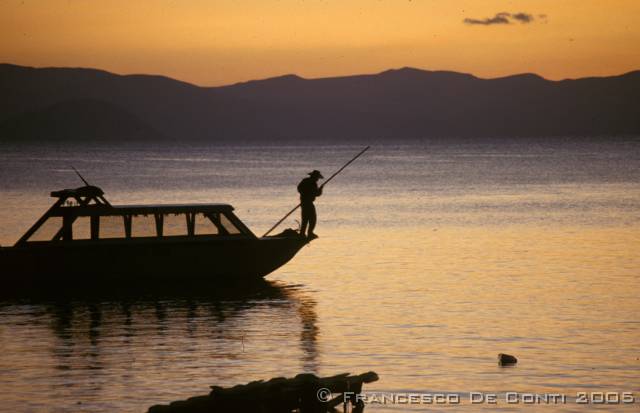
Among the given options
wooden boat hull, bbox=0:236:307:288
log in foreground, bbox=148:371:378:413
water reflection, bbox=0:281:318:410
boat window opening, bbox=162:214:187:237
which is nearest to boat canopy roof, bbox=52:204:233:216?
boat window opening, bbox=162:214:187:237

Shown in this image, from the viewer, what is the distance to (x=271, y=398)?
1438 cm

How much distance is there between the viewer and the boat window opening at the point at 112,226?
2842 centimetres

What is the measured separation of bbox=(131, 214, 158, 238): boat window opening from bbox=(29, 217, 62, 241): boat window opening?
1715 millimetres

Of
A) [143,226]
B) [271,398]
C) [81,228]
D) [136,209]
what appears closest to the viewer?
[271,398]

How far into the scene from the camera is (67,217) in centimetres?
2794

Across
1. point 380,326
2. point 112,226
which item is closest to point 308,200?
point 112,226

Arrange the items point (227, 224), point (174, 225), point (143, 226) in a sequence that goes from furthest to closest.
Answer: point (227, 224), point (174, 225), point (143, 226)

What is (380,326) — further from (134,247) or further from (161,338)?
(134,247)

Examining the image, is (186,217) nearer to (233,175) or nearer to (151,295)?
(151,295)

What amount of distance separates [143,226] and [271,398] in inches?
593

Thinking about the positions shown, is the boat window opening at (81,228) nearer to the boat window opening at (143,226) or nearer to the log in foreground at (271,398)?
the boat window opening at (143,226)

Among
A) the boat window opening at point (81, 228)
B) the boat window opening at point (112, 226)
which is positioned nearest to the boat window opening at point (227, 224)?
the boat window opening at point (112, 226)

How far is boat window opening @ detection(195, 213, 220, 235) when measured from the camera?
29.4m

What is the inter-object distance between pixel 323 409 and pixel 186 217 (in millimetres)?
14794
